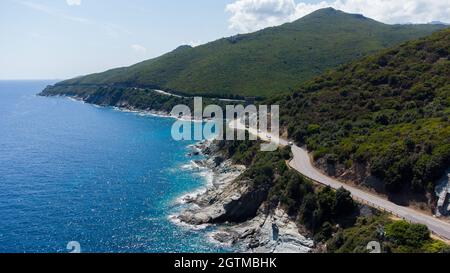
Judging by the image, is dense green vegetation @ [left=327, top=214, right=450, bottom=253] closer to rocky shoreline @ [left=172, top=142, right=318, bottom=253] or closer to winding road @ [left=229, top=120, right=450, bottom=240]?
winding road @ [left=229, top=120, right=450, bottom=240]

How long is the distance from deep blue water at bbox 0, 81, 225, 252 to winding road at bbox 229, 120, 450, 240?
59.5ft

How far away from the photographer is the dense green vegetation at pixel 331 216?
38.6 metres

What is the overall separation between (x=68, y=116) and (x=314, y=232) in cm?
14357

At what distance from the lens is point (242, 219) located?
58.3 m

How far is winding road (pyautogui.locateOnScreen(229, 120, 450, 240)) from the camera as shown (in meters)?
42.2

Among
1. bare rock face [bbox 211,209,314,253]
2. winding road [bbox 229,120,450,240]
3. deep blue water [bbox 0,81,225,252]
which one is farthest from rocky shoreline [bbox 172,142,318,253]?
winding road [bbox 229,120,450,240]

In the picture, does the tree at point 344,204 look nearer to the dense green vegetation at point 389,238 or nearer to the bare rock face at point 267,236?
the dense green vegetation at point 389,238

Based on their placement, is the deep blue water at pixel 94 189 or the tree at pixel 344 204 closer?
the tree at pixel 344 204

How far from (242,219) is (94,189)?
2893 cm

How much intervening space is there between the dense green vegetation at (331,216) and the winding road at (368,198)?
1657 mm

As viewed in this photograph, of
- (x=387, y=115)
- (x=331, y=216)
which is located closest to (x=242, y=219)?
(x=331, y=216)

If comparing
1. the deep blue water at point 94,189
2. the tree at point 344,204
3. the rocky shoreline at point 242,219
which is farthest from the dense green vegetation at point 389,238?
the deep blue water at point 94,189

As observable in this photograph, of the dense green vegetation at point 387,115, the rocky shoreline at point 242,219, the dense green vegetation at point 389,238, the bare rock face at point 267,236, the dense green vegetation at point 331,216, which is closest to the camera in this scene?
the dense green vegetation at point 389,238

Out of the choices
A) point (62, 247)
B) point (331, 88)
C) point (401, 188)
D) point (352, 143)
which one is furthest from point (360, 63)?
point (62, 247)
